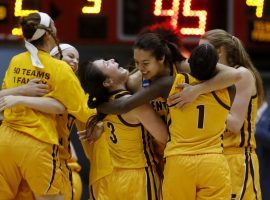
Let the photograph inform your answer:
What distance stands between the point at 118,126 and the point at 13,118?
2.24ft

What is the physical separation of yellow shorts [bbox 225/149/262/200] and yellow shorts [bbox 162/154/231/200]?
1.76ft

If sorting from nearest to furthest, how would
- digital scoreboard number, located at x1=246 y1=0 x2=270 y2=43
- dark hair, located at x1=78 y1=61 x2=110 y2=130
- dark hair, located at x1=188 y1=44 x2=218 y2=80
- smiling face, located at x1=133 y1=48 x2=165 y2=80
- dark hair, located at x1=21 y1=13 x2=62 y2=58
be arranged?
dark hair, located at x1=188 y1=44 x2=218 y2=80 → smiling face, located at x1=133 y1=48 x2=165 y2=80 → dark hair, located at x1=78 y1=61 x2=110 y2=130 → dark hair, located at x1=21 y1=13 x2=62 y2=58 → digital scoreboard number, located at x1=246 y1=0 x2=270 y2=43

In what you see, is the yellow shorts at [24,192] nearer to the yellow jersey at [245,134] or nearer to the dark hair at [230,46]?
the yellow jersey at [245,134]

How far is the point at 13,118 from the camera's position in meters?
5.44

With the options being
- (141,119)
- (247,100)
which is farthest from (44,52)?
(247,100)

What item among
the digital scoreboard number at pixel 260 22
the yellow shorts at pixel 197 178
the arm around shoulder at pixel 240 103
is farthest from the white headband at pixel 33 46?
the digital scoreboard number at pixel 260 22

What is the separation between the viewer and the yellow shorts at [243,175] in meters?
5.47

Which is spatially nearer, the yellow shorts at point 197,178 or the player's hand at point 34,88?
the yellow shorts at point 197,178

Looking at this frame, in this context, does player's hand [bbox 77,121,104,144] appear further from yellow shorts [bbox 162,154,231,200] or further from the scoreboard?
the scoreboard

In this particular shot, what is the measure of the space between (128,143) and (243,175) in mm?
791

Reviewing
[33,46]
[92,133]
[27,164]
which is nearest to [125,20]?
[33,46]

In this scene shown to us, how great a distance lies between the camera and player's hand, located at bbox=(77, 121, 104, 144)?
5379mm

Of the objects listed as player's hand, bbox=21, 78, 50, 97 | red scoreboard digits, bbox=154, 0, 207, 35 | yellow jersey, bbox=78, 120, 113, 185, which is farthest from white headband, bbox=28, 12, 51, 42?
red scoreboard digits, bbox=154, 0, 207, 35

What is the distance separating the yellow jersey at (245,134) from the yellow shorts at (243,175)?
0.20ft
